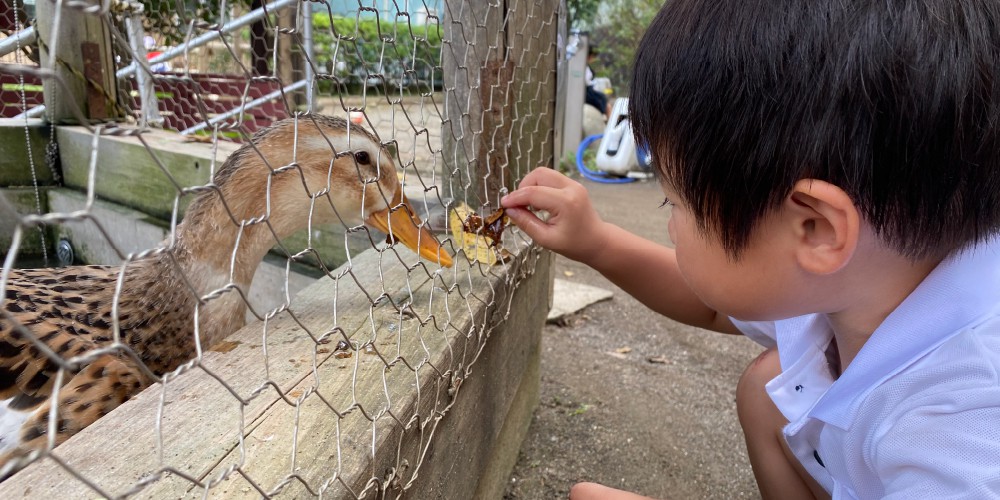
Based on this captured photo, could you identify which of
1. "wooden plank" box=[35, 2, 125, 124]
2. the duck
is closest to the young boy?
the duck

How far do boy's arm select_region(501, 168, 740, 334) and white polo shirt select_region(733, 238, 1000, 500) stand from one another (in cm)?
62

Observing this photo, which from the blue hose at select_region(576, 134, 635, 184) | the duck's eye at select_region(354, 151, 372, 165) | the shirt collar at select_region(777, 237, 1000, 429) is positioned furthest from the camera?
the blue hose at select_region(576, 134, 635, 184)

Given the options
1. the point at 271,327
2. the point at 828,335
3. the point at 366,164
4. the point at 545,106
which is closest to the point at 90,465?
the point at 271,327

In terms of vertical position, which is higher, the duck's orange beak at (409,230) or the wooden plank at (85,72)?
the wooden plank at (85,72)

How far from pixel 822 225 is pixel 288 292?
2.72 feet

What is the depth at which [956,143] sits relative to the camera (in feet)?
2.69

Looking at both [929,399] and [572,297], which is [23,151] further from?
[929,399]

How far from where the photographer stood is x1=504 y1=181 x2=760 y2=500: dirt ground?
199 centimetres

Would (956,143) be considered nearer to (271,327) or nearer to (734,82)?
(734,82)

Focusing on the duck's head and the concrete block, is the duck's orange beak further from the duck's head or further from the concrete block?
the concrete block

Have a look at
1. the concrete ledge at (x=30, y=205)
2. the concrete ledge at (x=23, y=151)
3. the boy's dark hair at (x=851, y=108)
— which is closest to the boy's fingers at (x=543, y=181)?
the boy's dark hair at (x=851, y=108)

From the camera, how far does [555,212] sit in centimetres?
151

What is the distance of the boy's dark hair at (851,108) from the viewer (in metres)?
0.80

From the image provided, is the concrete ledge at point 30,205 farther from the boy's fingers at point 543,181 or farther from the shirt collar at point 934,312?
the shirt collar at point 934,312
